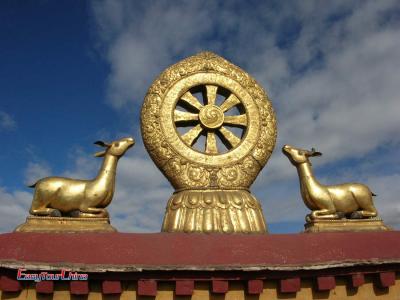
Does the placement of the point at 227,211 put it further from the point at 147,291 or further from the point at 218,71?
the point at 218,71

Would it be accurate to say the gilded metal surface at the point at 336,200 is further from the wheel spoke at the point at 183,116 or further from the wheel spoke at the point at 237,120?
the wheel spoke at the point at 183,116

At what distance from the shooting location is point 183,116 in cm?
845

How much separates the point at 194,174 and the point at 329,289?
3.34 meters

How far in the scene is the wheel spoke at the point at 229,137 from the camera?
28.2 feet

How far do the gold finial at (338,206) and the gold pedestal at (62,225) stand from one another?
12.0 ft

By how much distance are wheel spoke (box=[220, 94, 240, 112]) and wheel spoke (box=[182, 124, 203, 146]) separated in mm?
729

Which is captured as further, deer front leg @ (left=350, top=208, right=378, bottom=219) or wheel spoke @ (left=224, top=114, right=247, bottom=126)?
wheel spoke @ (left=224, top=114, right=247, bottom=126)

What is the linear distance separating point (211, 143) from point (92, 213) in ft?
9.78

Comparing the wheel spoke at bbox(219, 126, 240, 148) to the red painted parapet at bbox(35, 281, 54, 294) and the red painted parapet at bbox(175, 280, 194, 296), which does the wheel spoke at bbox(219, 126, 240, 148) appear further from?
the red painted parapet at bbox(35, 281, 54, 294)

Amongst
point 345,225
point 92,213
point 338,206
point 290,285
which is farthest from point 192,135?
point 290,285

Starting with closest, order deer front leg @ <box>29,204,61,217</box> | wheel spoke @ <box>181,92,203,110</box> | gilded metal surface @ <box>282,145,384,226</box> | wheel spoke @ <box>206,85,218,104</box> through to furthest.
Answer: deer front leg @ <box>29,204,61,217</box>
gilded metal surface @ <box>282,145,384,226</box>
wheel spoke @ <box>181,92,203,110</box>
wheel spoke @ <box>206,85,218,104</box>

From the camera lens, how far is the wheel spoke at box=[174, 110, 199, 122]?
8381 mm

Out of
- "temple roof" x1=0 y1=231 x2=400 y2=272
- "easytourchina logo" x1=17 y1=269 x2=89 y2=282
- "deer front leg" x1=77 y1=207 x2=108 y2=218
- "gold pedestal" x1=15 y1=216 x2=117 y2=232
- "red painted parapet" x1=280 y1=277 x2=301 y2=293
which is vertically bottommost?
"red painted parapet" x1=280 y1=277 x2=301 y2=293

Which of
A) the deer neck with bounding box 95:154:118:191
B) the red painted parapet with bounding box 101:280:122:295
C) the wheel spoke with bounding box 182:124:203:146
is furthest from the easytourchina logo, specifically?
the wheel spoke with bounding box 182:124:203:146
